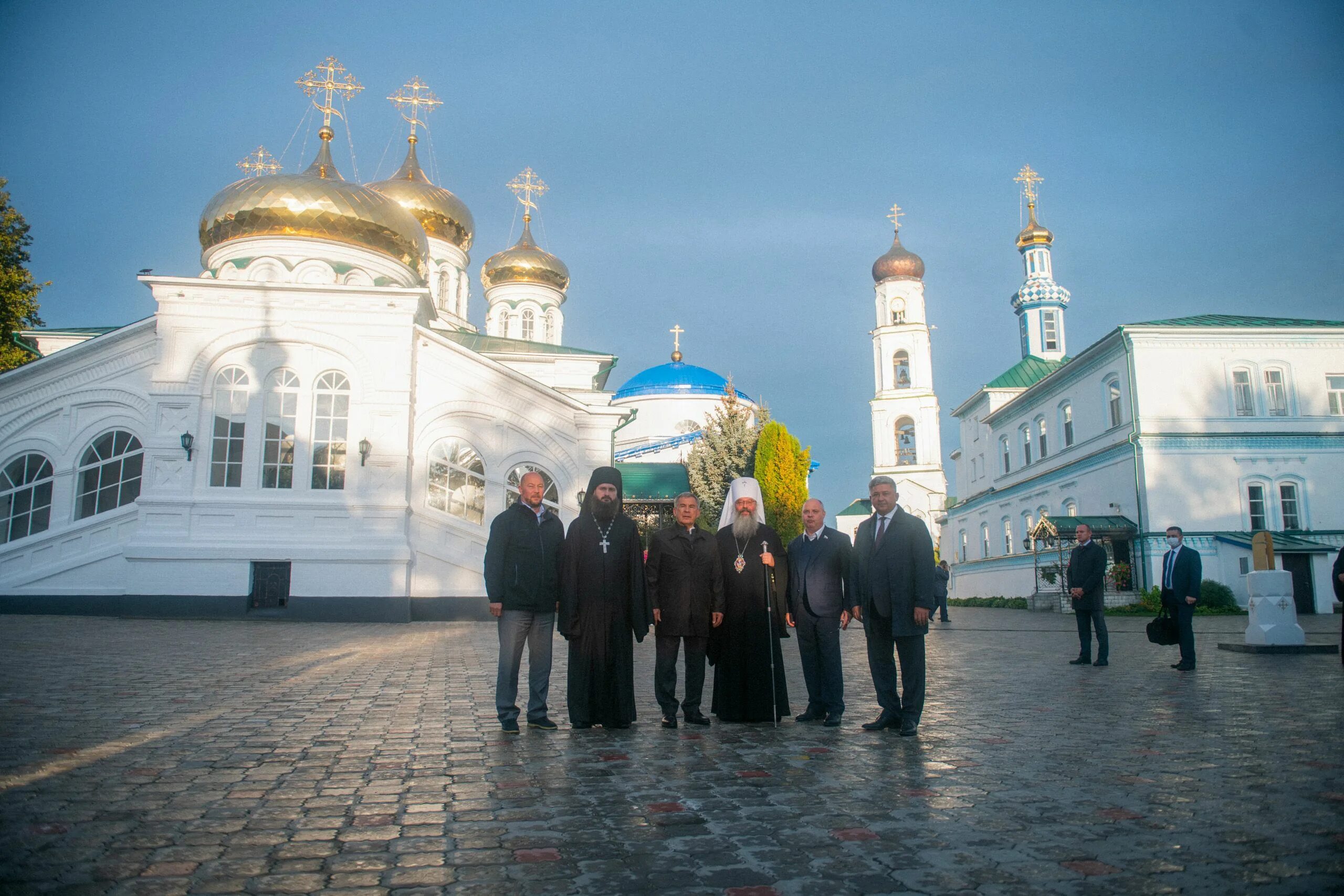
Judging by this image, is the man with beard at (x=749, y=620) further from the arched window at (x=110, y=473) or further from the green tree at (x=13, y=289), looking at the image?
the green tree at (x=13, y=289)

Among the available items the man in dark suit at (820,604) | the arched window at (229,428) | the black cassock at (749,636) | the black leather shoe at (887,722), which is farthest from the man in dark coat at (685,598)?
the arched window at (229,428)

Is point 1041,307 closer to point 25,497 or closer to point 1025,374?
point 1025,374

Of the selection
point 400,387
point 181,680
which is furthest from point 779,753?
point 400,387

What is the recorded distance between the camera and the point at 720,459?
31.2 metres

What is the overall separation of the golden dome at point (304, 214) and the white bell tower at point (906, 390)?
36851 millimetres

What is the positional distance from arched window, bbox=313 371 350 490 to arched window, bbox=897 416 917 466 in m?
42.6

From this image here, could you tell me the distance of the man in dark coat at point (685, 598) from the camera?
7086 mm

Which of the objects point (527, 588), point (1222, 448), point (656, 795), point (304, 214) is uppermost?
point (304, 214)

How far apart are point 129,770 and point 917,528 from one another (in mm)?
5286

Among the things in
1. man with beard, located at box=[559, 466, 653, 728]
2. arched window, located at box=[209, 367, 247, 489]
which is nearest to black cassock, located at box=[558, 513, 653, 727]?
man with beard, located at box=[559, 466, 653, 728]

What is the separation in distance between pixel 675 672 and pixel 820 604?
124 cm

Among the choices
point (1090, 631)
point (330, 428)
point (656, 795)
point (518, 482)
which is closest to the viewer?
point (656, 795)

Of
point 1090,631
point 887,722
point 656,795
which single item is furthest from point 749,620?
point 1090,631

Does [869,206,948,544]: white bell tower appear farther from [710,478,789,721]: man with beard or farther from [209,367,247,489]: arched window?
[710,478,789,721]: man with beard
